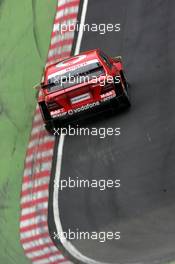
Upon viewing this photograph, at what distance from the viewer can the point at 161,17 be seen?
1866cm

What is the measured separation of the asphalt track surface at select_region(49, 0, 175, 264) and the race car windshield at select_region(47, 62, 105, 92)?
1.22m

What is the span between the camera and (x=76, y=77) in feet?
50.2

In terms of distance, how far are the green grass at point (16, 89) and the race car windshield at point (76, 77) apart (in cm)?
183

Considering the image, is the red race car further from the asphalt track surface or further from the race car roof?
the asphalt track surface

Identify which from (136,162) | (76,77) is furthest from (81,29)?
(136,162)

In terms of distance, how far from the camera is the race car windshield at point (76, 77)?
15.2 m

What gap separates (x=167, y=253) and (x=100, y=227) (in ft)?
5.69

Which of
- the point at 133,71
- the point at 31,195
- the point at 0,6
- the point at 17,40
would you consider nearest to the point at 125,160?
the point at 31,195

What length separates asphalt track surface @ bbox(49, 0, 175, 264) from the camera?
13.0 m

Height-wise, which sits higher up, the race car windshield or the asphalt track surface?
the race car windshield

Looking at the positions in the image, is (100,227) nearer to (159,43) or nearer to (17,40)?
(159,43)

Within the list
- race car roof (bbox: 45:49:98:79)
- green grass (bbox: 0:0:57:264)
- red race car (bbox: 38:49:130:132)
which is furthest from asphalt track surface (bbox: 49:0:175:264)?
race car roof (bbox: 45:49:98:79)

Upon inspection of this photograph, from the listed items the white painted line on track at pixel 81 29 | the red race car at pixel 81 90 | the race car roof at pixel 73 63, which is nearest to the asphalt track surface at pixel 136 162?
the white painted line on track at pixel 81 29

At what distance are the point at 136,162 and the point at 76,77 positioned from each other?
7.82ft
